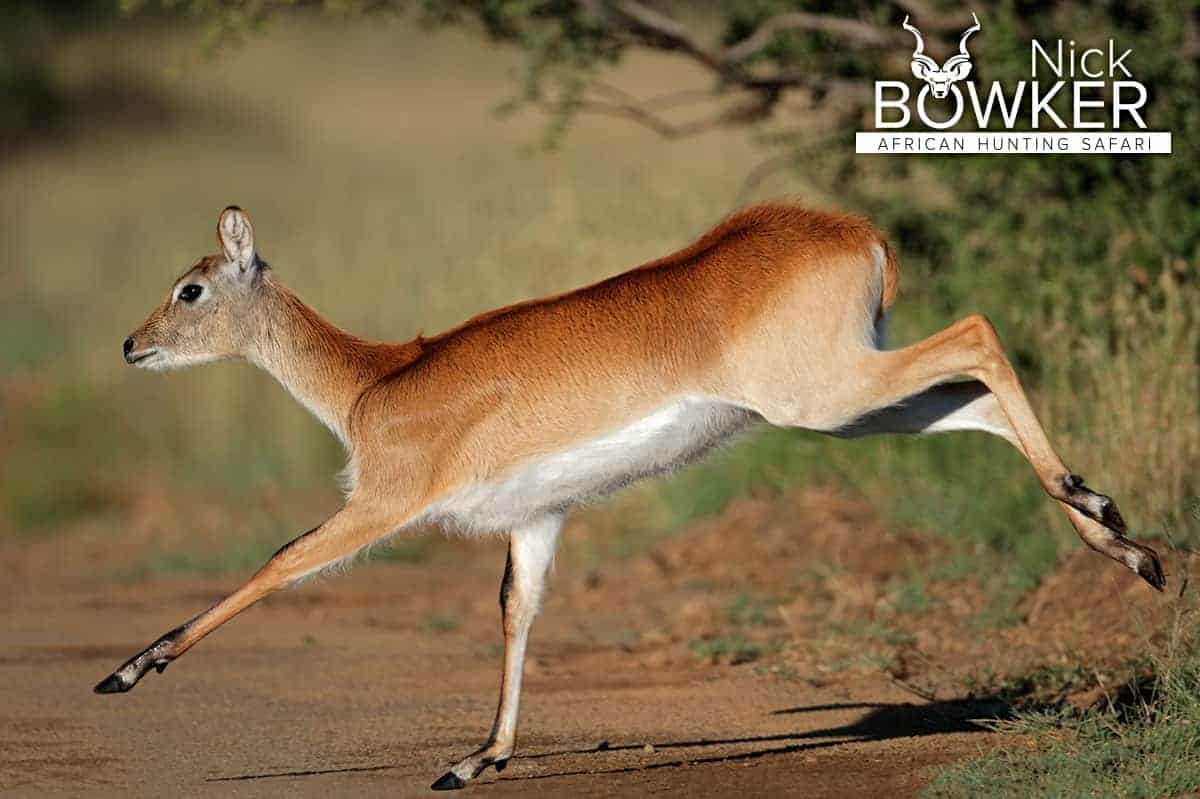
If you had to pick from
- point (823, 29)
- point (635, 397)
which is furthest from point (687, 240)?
point (635, 397)

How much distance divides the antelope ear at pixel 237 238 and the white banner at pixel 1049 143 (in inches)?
218

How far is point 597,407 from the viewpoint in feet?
26.3

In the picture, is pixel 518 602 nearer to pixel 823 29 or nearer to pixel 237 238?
pixel 237 238

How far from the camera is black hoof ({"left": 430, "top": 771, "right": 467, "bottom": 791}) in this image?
7.66 meters

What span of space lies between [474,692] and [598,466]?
2408 millimetres

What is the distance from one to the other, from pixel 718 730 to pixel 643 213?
28.4 ft

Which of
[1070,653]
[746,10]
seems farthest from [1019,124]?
[1070,653]

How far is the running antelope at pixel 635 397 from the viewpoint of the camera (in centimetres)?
769

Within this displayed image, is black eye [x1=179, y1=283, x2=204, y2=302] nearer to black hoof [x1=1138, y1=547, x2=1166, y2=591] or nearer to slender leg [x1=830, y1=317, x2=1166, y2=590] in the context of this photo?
slender leg [x1=830, y1=317, x2=1166, y2=590]

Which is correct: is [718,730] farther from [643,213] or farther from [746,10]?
[643,213]

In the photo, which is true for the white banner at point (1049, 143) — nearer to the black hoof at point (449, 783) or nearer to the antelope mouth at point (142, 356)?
the antelope mouth at point (142, 356)

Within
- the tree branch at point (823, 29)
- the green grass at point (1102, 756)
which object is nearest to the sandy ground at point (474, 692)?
the green grass at point (1102, 756)

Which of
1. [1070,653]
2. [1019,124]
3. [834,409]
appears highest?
[1019,124]

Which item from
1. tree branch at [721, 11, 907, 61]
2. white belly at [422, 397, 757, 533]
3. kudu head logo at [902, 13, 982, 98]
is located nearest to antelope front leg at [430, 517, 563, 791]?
white belly at [422, 397, 757, 533]
